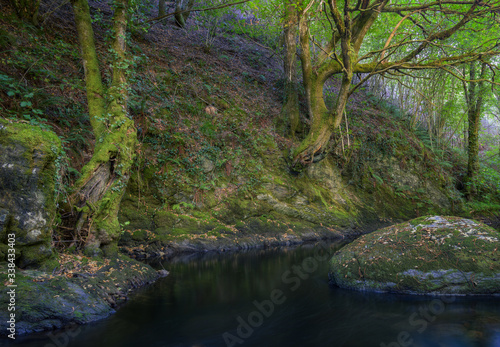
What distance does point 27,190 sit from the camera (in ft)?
14.9

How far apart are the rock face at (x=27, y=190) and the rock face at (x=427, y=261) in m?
5.40

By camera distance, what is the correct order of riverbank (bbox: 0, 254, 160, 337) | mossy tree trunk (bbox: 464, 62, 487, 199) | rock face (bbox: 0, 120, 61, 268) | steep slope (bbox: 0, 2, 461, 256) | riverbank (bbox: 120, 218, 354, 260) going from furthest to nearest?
1. mossy tree trunk (bbox: 464, 62, 487, 199)
2. steep slope (bbox: 0, 2, 461, 256)
3. riverbank (bbox: 120, 218, 354, 260)
4. rock face (bbox: 0, 120, 61, 268)
5. riverbank (bbox: 0, 254, 160, 337)

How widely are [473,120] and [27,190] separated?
1905cm

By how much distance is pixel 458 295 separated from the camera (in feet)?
16.8

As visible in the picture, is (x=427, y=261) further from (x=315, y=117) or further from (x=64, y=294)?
(x=315, y=117)

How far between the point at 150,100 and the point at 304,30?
21.9 ft

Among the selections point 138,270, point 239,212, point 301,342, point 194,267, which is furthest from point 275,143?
point 301,342

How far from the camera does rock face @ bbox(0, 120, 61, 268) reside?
14.3 ft

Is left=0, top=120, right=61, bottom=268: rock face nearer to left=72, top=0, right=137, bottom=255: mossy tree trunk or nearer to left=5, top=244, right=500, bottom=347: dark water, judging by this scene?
left=72, top=0, right=137, bottom=255: mossy tree trunk

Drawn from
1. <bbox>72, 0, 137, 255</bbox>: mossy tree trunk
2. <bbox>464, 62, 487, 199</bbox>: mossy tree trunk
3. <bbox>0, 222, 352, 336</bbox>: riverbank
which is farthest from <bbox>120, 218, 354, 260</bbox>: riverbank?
<bbox>464, 62, 487, 199</bbox>: mossy tree trunk

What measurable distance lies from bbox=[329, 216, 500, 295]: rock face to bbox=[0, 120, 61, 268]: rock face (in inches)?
213

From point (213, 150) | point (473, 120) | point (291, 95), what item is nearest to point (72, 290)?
point (213, 150)

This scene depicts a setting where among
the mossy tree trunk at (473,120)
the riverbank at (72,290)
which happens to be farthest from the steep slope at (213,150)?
the mossy tree trunk at (473,120)

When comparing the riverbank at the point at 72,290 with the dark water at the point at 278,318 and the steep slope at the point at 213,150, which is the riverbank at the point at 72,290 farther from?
the steep slope at the point at 213,150
